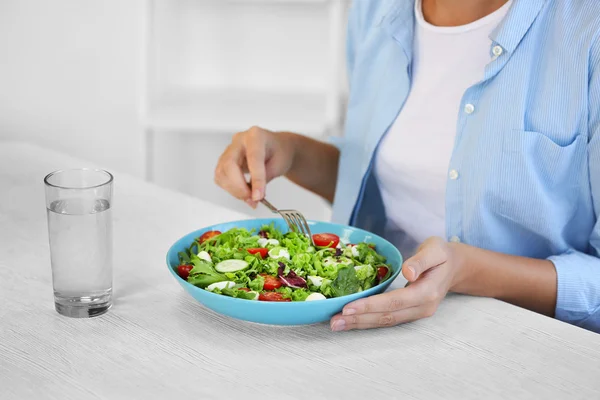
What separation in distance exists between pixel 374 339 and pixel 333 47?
5.73ft

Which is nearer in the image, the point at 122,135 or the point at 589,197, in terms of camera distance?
the point at 589,197

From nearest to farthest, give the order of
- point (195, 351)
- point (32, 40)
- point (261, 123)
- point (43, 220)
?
point (195, 351)
point (43, 220)
point (261, 123)
point (32, 40)

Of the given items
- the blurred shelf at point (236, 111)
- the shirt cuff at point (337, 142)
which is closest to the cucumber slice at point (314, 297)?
the shirt cuff at point (337, 142)

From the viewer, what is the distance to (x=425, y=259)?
1.05 meters

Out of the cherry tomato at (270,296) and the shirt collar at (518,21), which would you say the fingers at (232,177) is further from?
the shirt collar at (518,21)

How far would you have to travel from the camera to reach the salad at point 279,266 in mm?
1038

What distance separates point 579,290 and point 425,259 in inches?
14.4

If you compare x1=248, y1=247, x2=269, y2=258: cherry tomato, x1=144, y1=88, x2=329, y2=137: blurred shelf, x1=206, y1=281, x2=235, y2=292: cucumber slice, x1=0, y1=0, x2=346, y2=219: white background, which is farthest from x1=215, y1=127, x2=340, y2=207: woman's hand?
x1=0, y1=0, x2=346, y2=219: white background

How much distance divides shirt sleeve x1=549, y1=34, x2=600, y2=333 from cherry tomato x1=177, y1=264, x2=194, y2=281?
2.02 feet

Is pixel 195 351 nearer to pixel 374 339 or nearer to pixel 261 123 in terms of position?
pixel 374 339

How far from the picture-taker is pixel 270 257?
112cm

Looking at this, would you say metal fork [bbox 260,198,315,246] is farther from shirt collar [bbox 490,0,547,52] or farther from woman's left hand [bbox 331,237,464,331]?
shirt collar [bbox 490,0,547,52]

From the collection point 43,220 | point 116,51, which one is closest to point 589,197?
point 43,220

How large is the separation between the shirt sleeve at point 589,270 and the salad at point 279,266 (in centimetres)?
33
